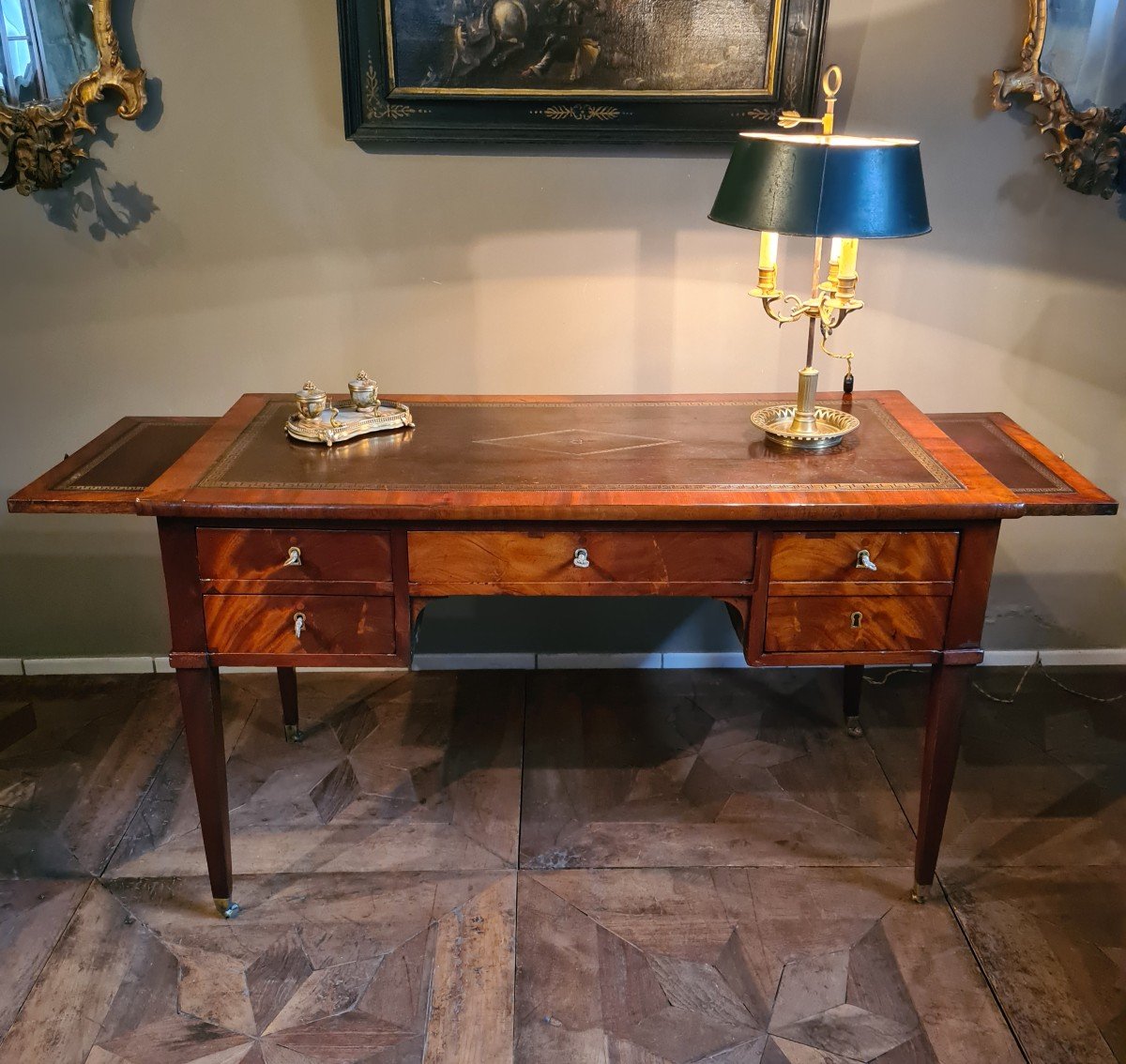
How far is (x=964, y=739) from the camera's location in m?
2.83

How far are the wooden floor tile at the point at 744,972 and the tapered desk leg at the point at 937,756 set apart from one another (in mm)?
121

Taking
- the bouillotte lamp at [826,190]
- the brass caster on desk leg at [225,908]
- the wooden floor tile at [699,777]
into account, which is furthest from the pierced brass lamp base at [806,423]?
the brass caster on desk leg at [225,908]

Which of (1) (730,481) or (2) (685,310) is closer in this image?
(1) (730,481)

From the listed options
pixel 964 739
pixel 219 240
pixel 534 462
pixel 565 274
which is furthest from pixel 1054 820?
pixel 219 240

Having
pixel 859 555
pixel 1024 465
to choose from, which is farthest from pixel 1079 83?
pixel 859 555

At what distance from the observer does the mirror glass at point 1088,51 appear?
98.5 inches

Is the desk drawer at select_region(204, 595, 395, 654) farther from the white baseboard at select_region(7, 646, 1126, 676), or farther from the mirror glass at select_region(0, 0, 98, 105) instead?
the mirror glass at select_region(0, 0, 98, 105)

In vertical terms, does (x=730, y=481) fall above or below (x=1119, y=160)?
below

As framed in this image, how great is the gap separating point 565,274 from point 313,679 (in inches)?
51.8

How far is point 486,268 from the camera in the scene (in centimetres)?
273

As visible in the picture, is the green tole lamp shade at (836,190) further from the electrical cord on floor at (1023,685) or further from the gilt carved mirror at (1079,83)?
the electrical cord on floor at (1023,685)

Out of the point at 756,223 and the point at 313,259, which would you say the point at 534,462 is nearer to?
the point at 756,223

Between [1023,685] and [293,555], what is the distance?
2.10m

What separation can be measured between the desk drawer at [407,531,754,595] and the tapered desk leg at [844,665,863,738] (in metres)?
0.92
